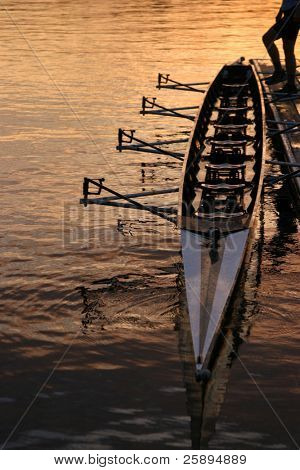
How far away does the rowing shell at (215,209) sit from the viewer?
439 inches

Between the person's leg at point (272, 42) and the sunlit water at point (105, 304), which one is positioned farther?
the person's leg at point (272, 42)

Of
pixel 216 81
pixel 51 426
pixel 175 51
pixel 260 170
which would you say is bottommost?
pixel 51 426

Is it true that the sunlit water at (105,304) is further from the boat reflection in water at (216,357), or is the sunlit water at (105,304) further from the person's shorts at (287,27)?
the person's shorts at (287,27)

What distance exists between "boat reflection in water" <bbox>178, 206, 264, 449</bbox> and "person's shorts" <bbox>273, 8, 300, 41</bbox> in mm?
10288

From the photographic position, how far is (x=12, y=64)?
4059 cm

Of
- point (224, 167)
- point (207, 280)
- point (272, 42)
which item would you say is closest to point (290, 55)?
point (272, 42)

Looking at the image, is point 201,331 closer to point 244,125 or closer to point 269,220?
point 269,220

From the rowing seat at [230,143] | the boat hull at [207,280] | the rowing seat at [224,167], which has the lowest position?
the boat hull at [207,280]

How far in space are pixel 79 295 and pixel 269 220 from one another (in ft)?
17.2

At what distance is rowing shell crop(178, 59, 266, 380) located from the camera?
11.1 meters

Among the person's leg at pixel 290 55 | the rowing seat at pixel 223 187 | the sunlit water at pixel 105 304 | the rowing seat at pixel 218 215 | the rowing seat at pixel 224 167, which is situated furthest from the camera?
the person's leg at pixel 290 55

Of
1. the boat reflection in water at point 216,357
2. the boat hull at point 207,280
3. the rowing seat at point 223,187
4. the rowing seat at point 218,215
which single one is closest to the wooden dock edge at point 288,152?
the rowing seat at point 223,187

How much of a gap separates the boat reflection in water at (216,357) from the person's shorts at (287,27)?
10288mm

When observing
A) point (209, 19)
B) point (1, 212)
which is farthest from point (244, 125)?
point (209, 19)
